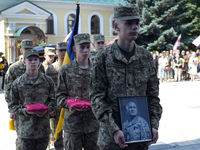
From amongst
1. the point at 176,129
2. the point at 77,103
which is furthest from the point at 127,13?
the point at 176,129

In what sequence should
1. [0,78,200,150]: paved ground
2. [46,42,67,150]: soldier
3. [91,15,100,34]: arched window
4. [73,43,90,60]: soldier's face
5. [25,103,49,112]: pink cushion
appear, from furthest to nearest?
[91,15,100,34]: arched window
[0,78,200,150]: paved ground
[46,42,67,150]: soldier
[73,43,90,60]: soldier's face
[25,103,49,112]: pink cushion

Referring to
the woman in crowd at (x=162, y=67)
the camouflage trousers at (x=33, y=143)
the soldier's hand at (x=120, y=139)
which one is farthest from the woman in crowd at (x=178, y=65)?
the soldier's hand at (x=120, y=139)

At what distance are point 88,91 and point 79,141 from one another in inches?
27.6

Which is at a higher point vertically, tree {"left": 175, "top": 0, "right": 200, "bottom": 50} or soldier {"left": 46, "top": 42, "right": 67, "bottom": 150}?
tree {"left": 175, "top": 0, "right": 200, "bottom": 50}

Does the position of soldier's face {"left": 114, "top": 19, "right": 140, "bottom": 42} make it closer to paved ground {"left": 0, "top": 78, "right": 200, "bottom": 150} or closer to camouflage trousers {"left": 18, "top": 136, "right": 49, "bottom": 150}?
camouflage trousers {"left": 18, "top": 136, "right": 49, "bottom": 150}

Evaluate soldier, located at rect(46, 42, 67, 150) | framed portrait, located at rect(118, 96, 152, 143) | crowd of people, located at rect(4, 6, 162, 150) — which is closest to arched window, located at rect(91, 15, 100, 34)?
crowd of people, located at rect(4, 6, 162, 150)

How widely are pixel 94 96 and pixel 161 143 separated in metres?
3.73

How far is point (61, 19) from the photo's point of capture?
107 ft

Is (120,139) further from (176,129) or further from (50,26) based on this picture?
(50,26)

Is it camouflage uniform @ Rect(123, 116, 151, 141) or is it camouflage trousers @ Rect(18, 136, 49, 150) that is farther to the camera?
camouflage trousers @ Rect(18, 136, 49, 150)

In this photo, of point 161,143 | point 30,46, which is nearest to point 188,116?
point 161,143

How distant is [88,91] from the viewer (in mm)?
4324

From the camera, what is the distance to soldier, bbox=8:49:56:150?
427 cm

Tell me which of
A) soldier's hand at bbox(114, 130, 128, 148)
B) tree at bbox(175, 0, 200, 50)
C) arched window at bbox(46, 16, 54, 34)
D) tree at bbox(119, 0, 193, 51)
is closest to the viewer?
soldier's hand at bbox(114, 130, 128, 148)
